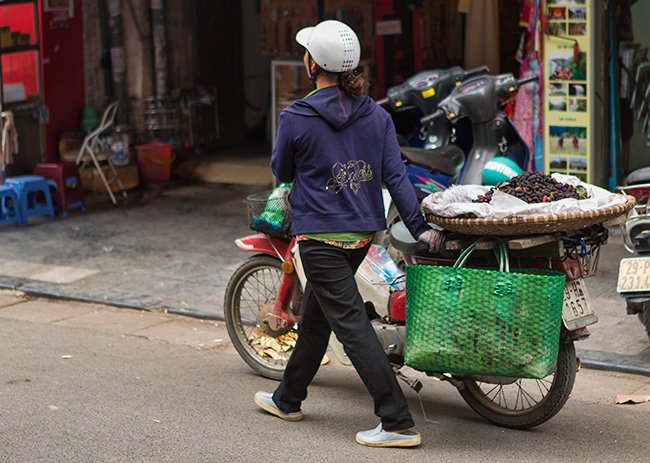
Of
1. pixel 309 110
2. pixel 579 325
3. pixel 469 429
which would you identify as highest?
pixel 309 110

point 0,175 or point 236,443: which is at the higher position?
point 0,175

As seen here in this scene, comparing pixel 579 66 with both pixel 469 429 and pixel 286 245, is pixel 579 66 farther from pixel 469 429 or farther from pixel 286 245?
pixel 469 429

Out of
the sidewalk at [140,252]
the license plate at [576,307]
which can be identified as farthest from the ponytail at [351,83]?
the sidewalk at [140,252]

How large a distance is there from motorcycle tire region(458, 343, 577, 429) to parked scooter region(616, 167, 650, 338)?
65 cm

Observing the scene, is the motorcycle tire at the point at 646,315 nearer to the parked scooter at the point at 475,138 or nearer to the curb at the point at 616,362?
the curb at the point at 616,362

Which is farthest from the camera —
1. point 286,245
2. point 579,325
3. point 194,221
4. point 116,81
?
point 116,81

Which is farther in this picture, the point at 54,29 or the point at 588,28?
the point at 54,29

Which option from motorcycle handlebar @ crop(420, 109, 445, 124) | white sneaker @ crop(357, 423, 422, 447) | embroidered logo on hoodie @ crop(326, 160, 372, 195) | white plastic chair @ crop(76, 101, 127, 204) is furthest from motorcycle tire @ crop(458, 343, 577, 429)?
white plastic chair @ crop(76, 101, 127, 204)

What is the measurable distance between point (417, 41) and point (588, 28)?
3481 millimetres

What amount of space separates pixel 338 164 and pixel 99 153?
7219 millimetres

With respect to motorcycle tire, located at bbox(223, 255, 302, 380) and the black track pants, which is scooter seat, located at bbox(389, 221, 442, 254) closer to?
the black track pants

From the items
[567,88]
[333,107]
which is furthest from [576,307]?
[567,88]

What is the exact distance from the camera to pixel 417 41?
12641 mm

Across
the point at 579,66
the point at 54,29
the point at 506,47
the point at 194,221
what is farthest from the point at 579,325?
the point at 54,29
